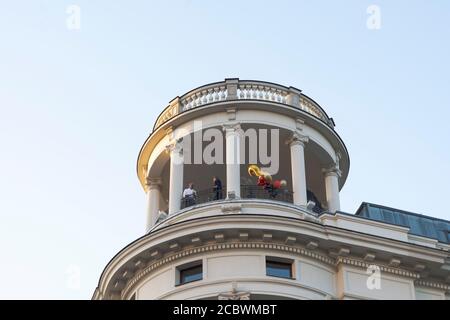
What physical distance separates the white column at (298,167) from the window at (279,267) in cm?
371

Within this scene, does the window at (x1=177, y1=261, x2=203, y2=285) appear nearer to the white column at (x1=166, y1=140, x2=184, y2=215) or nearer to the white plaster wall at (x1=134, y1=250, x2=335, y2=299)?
the white plaster wall at (x1=134, y1=250, x2=335, y2=299)

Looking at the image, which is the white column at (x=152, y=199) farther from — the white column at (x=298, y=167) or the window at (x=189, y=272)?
the white column at (x=298, y=167)

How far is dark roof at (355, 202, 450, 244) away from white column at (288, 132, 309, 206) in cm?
308

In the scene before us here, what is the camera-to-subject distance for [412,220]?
130 ft

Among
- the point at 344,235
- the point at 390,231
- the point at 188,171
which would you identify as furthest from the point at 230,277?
the point at 188,171

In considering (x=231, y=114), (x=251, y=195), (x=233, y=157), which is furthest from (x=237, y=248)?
(x=231, y=114)

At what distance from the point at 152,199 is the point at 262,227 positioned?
362 inches

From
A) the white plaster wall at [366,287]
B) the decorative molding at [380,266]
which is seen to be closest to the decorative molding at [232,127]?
the decorative molding at [380,266]

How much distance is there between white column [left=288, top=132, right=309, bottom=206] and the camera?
37156mm

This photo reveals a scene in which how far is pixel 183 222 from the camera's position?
3394 cm

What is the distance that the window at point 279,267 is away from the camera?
33.5 metres

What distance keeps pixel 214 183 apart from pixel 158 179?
356cm

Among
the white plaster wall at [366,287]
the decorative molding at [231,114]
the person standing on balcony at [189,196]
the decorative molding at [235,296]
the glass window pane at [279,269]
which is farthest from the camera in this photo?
the decorative molding at [231,114]
